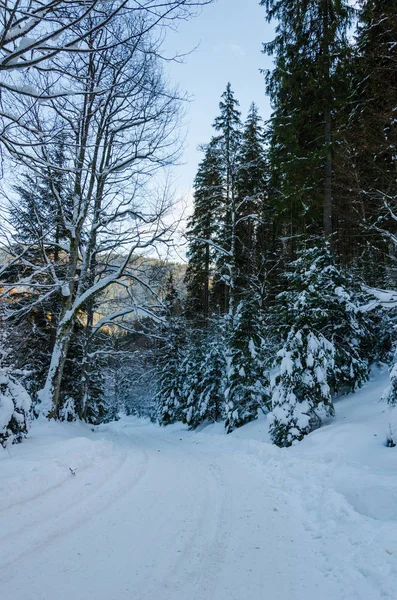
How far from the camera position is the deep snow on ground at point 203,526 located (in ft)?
8.43

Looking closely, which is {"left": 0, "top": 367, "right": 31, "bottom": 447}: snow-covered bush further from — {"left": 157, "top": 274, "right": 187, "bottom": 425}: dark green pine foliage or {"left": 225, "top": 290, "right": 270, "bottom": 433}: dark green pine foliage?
{"left": 157, "top": 274, "right": 187, "bottom": 425}: dark green pine foliage

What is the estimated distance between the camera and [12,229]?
7.94 metres

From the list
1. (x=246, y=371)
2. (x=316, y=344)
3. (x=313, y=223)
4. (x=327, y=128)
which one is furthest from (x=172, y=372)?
(x=327, y=128)

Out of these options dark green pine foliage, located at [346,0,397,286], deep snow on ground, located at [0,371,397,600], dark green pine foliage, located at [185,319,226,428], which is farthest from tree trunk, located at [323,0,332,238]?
deep snow on ground, located at [0,371,397,600]

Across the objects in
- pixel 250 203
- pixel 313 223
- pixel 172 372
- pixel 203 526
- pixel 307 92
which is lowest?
pixel 172 372

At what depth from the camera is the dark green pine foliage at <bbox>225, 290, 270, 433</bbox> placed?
11703mm

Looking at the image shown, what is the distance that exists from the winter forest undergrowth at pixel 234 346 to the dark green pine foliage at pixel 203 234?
1.25m

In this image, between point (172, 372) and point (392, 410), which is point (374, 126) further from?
point (172, 372)

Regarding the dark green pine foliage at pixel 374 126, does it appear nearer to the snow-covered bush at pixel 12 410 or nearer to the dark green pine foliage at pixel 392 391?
the dark green pine foliage at pixel 392 391

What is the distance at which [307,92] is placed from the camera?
12883 millimetres

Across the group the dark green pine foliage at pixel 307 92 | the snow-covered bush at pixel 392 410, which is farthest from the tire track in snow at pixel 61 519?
the dark green pine foliage at pixel 307 92

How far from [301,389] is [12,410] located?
20.8 feet

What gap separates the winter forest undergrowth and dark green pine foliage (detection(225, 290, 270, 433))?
59mm

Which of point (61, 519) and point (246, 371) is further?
point (246, 371)
